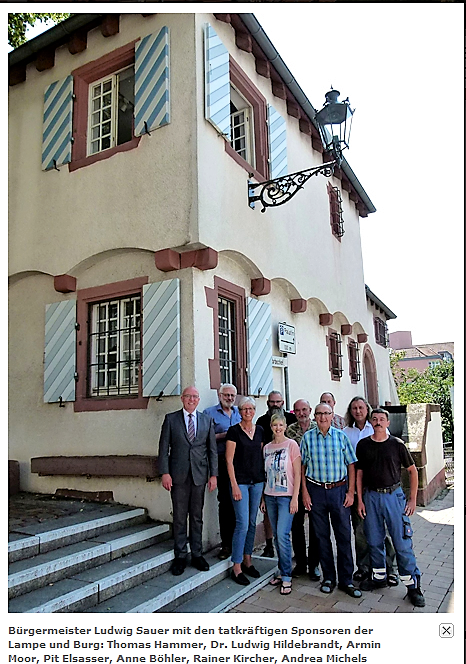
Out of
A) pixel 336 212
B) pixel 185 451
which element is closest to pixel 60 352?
pixel 185 451

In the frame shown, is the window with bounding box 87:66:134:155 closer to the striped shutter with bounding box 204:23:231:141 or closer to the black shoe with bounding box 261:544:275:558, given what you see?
the striped shutter with bounding box 204:23:231:141

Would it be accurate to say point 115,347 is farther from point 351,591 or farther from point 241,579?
point 351,591

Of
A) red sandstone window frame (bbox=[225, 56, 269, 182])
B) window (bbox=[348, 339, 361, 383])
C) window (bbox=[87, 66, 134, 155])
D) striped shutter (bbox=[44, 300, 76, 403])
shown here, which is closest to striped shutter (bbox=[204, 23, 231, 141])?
red sandstone window frame (bbox=[225, 56, 269, 182])

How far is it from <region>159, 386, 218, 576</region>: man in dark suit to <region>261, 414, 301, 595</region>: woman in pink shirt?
47 cm

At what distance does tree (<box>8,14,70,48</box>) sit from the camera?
684 centimetres

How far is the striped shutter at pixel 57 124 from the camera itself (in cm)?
641

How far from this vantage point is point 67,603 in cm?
347

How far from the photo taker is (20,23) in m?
7.01

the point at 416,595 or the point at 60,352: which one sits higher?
the point at 60,352

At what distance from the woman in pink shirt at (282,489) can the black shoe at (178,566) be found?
75 cm

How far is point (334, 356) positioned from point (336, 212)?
2752mm
